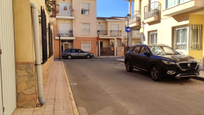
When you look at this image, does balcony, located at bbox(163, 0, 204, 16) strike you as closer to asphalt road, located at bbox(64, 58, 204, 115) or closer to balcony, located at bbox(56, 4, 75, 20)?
asphalt road, located at bbox(64, 58, 204, 115)

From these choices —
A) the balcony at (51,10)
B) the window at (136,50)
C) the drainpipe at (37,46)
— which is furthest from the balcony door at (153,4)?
the drainpipe at (37,46)

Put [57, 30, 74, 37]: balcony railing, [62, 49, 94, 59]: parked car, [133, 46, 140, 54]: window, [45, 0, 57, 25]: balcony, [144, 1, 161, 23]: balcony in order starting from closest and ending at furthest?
[133, 46, 140, 54]: window → [45, 0, 57, 25]: balcony → [144, 1, 161, 23]: balcony → [62, 49, 94, 59]: parked car → [57, 30, 74, 37]: balcony railing

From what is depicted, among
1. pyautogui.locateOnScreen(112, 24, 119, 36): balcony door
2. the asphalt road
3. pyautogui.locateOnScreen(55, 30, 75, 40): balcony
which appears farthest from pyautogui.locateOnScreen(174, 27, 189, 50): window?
pyautogui.locateOnScreen(112, 24, 119, 36): balcony door

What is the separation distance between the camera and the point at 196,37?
38.0ft

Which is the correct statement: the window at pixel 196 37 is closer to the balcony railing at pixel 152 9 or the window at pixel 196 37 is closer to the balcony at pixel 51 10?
the balcony railing at pixel 152 9

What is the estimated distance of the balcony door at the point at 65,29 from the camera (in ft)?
92.2

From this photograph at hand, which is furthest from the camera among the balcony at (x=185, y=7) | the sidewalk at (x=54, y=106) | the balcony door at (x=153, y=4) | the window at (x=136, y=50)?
the balcony door at (x=153, y=4)

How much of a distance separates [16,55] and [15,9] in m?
1.09

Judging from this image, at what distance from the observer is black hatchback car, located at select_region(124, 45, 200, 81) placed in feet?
24.3

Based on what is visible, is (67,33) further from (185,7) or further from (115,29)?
(185,7)

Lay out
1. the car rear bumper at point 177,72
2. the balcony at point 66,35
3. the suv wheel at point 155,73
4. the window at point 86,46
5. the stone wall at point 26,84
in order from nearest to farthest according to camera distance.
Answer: the stone wall at point 26,84
the car rear bumper at point 177,72
the suv wheel at point 155,73
the balcony at point 66,35
the window at point 86,46

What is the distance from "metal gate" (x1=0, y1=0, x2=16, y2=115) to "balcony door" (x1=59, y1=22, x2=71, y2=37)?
24.5 m

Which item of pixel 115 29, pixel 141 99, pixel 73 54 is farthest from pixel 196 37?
pixel 115 29

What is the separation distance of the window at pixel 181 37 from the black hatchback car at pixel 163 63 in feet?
11.5
